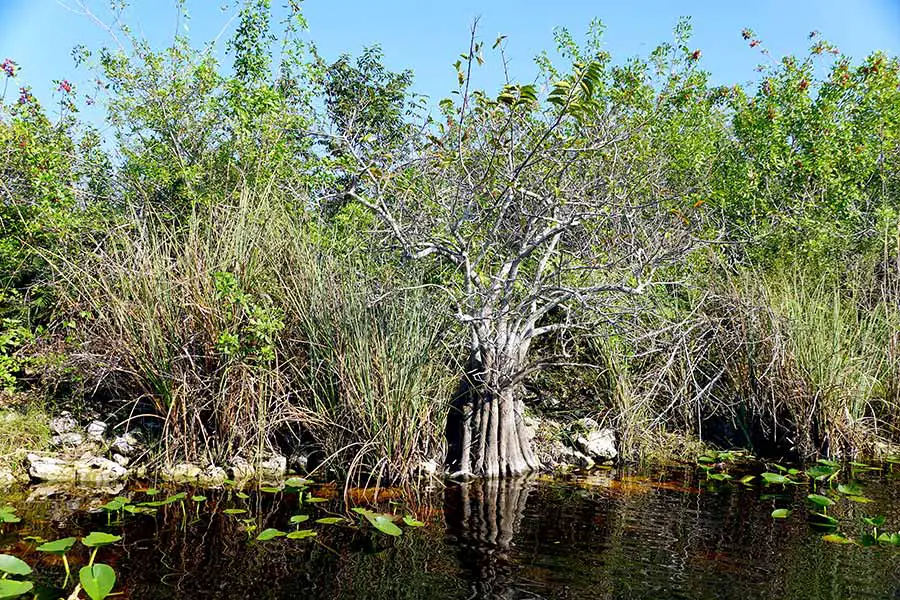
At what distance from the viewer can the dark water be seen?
12.4 feet

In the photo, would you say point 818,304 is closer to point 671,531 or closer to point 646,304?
point 646,304

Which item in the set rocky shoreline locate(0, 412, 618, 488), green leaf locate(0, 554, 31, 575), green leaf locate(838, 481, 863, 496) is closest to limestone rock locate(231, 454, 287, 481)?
rocky shoreline locate(0, 412, 618, 488)

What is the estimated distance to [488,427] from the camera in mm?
6219

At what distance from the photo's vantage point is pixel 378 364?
5824 millimetres

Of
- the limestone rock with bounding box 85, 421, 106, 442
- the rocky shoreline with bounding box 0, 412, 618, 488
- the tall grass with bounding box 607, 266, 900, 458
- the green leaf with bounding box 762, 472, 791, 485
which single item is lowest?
the green leaf with bounding box 762, 472, 791, 485

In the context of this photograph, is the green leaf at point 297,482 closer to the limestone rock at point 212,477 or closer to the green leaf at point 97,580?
the limestone rock at point 212,477

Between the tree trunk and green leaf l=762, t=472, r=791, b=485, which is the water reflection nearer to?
the tree trunk

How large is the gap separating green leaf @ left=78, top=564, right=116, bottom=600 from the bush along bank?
244 cm

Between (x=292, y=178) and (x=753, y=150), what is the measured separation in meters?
6.27

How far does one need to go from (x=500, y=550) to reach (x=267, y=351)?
2.50 meters

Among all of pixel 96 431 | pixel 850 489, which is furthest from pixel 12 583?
pixel 850 489

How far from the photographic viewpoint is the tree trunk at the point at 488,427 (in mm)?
6164

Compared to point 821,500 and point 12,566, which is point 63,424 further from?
point 821,500

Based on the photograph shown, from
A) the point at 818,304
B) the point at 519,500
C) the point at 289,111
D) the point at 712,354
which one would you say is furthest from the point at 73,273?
the point at 818,304
